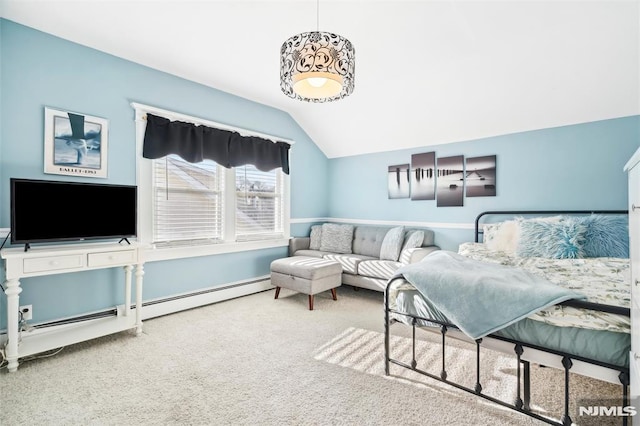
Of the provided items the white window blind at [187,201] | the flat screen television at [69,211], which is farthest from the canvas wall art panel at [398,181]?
the flat screen television at [69,211]

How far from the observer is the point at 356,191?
5.08 m

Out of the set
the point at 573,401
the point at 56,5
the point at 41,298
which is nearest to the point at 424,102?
the point at 573,401

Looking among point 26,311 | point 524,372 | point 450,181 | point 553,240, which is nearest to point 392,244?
point 450,181

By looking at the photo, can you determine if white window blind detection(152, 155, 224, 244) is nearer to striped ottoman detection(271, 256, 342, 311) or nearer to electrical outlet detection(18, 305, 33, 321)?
striped ottoman detection(271, 256, 342, 311)

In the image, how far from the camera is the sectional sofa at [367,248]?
3.81m

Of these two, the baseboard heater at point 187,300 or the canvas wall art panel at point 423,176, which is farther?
the canvas wall art panel at point 423,176

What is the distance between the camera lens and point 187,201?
359 centimetres

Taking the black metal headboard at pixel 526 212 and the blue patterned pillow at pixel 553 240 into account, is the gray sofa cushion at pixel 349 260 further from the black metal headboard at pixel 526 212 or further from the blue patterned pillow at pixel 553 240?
the blue patterned pillow at pixel 553 240

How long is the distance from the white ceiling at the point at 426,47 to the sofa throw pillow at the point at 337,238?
1841 mm

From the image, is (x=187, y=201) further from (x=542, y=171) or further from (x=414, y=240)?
(x=542, y=171)

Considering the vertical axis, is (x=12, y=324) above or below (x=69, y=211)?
below

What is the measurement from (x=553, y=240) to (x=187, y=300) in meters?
3.79

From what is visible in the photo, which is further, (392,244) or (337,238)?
(337,238)

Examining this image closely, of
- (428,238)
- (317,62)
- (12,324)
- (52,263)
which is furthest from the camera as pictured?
(428,238)
